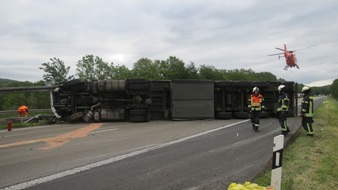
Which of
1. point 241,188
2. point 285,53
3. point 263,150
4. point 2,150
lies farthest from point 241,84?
point 285,53

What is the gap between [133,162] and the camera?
6070 mm

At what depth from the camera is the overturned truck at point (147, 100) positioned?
15320 mm

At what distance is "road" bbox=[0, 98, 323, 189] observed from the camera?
188 inches

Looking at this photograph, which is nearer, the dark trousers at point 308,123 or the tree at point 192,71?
the dark trousers at point 308,123

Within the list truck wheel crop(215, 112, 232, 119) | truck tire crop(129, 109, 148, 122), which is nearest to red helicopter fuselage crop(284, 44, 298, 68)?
truck wheel crop(215, 112, 232, 119)

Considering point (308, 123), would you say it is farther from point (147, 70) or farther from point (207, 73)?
point (207, 73)

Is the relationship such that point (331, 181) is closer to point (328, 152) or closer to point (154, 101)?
point (328, 152)

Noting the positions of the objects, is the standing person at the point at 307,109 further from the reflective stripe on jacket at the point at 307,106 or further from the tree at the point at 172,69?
the tree at the point at 172,69

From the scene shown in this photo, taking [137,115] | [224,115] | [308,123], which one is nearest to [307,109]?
[308,123]

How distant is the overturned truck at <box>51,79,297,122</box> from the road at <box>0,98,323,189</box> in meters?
6.05

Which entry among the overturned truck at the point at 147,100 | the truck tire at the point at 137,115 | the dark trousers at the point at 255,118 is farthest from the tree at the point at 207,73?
the dark trousers at the point at 255,118

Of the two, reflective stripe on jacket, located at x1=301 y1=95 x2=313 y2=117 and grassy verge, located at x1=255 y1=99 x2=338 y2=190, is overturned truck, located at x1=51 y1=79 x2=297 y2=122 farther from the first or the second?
grassy verge, located at x1=255 y1=99 x2=338 y2=190

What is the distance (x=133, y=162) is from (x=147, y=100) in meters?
9.27

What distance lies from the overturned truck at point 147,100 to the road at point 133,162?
6.05 metres
